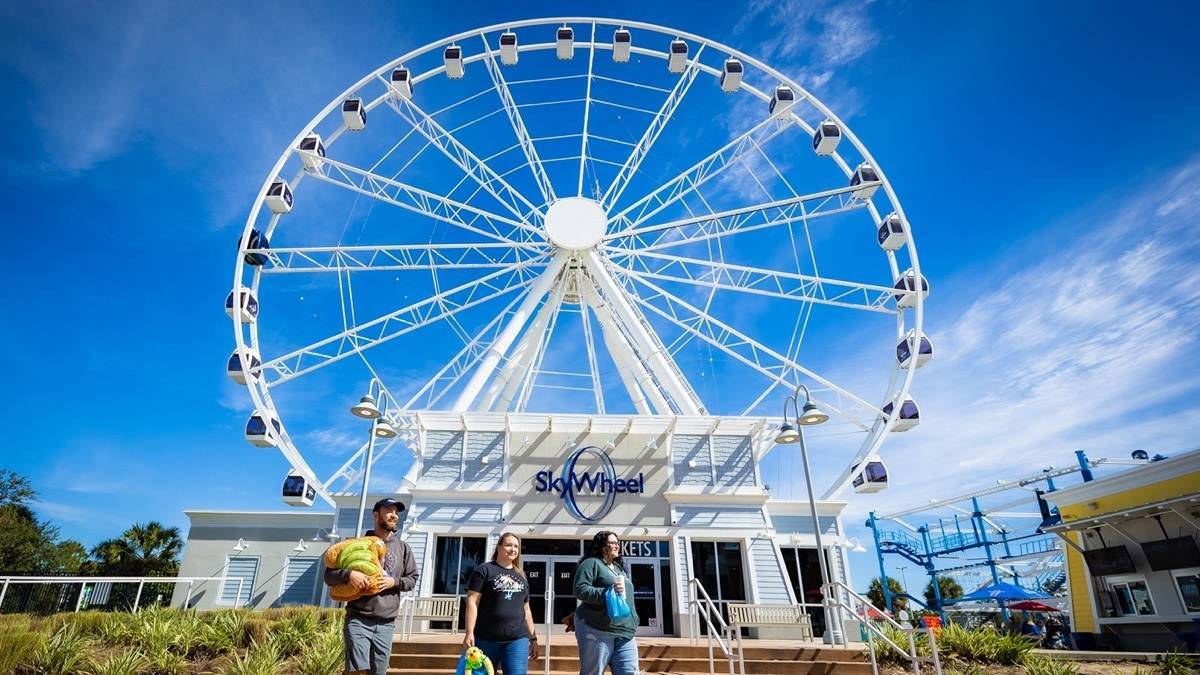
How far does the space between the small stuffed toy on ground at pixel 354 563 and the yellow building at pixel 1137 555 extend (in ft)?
60.2

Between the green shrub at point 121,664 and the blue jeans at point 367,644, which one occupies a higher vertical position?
the blue jeans at point 367,644

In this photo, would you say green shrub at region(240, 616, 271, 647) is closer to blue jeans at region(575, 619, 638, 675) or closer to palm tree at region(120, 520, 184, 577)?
blue jeans at region(575, 619, 638, 675)

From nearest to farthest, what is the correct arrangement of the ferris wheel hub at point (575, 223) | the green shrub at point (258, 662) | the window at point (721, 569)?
the green shrub at point (258, 662)
the window at point (721, 569)
the ferris wheel hub at point (575, 223)

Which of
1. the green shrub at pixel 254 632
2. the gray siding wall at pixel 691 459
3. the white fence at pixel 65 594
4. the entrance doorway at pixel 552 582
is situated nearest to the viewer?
the green shrub at pixel 254 632

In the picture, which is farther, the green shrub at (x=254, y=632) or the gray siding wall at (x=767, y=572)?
the gray siding wall at (x=767, y=572)

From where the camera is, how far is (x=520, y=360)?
19.0 meters

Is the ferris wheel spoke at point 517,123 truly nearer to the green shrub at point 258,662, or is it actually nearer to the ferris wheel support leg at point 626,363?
the ferris wheel support leg at point 626,363

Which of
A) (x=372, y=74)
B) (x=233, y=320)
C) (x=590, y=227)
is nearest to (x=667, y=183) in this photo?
(x=590, y=227)

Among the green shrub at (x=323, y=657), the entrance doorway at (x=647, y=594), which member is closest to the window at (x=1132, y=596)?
the entrance doorway at (x=647, y=594)

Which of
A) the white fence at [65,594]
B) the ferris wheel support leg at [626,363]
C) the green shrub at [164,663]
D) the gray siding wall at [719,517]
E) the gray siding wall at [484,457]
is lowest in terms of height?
the green shrub at [164,663]

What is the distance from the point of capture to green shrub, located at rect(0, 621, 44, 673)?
687cm

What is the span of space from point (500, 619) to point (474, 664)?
1.25 feet

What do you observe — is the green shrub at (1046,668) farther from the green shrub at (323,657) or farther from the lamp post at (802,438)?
the green shrub at (323,657)

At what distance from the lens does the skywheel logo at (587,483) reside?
648 inches
